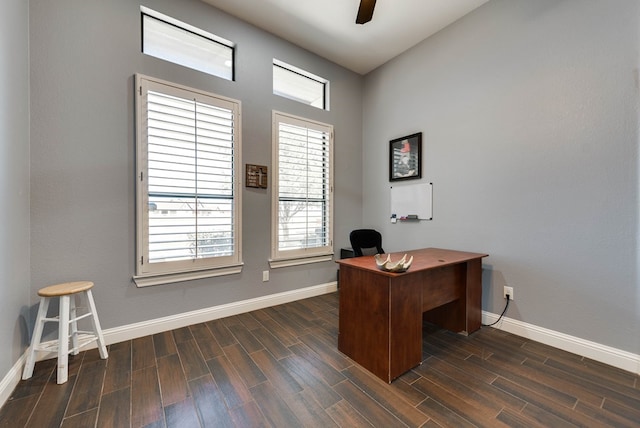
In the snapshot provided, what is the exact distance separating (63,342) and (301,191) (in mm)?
2494

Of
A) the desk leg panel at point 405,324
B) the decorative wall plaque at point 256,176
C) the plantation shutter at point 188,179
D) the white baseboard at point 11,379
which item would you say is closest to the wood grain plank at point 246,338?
the plantation shutter at point 188,179

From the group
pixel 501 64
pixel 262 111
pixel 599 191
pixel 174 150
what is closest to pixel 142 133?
pixel 174 150

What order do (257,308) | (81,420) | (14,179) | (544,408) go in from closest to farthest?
(81,420)
(544,408)
(14,179)
(257,308)

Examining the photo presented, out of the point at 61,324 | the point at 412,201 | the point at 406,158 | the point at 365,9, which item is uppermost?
the point at 365,9

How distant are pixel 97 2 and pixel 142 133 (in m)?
1.11

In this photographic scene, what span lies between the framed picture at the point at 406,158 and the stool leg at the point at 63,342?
11.4 ft

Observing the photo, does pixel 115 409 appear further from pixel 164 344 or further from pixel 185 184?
pixel 185 184

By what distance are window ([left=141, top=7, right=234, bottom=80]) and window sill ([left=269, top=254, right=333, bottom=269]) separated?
7.18 feet

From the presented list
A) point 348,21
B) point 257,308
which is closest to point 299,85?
point 348,21

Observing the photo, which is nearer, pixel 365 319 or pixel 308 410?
pixel 308 410

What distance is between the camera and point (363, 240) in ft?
10.1

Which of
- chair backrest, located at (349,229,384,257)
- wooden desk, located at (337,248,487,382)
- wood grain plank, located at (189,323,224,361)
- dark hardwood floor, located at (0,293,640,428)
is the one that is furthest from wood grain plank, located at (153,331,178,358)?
chair backrest, located at (349,229,384,257)

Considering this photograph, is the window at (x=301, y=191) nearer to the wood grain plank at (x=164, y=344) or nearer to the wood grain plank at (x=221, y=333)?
the wood grain plank at (x=221, y=333)

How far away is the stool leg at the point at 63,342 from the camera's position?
1705 mm
